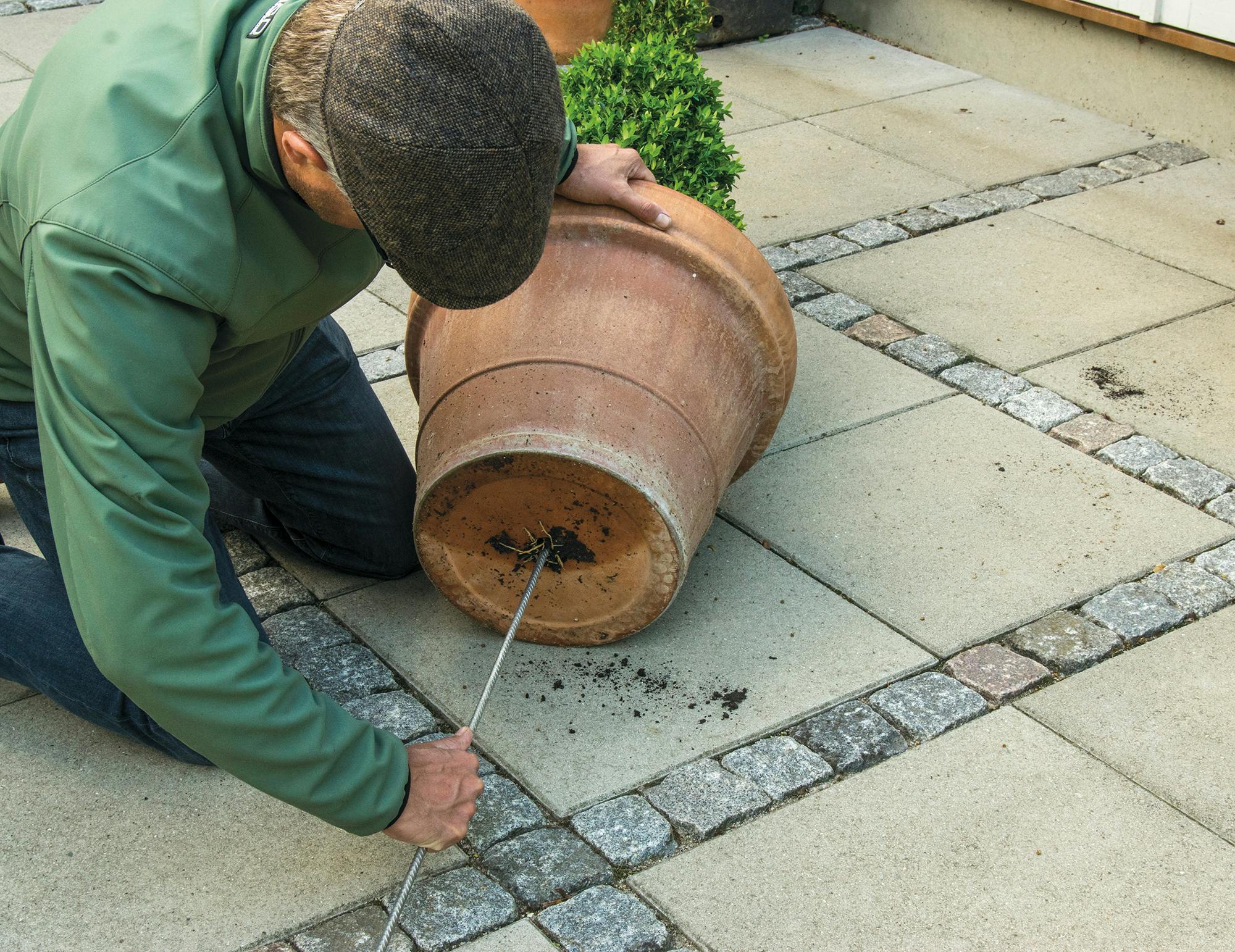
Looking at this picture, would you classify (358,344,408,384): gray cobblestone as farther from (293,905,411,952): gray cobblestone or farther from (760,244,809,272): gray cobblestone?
(293,905,411,952): gray cobblestone

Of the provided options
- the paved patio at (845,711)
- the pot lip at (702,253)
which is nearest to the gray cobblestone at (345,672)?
the paved patio at (845,711)

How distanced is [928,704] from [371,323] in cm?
243

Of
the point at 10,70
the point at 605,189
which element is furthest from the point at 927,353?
the point at 10,70

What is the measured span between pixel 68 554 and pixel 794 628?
5.71 feet

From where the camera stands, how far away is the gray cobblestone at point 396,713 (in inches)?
115

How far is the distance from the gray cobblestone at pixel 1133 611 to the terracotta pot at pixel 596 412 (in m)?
0.98

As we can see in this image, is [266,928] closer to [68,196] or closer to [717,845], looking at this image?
[717,845]

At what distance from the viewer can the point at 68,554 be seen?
81.2 inches

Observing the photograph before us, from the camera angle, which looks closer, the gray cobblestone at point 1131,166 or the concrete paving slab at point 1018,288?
the concrete paving slab at point 1018,288

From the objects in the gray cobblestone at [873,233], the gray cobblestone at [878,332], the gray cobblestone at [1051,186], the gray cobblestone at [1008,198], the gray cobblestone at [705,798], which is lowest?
the gray cobblestone at [705,798]

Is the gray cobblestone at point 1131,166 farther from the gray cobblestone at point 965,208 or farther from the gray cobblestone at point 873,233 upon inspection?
the gray cobblestone at point 873,233

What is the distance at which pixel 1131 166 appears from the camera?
5770mm

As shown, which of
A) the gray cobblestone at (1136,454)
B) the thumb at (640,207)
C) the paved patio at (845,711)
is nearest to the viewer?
the paved patio at (845,711)

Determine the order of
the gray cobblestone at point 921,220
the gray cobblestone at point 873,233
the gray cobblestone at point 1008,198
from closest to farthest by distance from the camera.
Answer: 1. the gray cobblestone at point 873,233
2. the gray cobblestone at point 921,220
3. the gray cobblestone at point 1008,198
